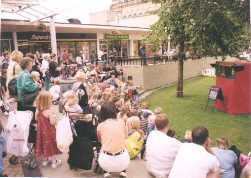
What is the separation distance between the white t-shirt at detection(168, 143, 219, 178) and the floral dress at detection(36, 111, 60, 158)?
2.14 metres

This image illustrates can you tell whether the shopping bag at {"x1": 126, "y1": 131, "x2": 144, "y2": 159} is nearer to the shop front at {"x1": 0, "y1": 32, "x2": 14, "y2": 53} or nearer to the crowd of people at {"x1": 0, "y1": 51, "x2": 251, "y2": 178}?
the crowd of people at {"x1": 0, "y1": 51, "x2": 251, "y2": 178}

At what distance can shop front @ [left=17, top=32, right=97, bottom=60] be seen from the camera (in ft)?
53.2

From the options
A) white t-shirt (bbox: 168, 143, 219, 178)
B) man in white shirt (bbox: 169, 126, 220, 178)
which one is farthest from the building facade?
white t-shirt (bbox: 168, 143, 219, 178)

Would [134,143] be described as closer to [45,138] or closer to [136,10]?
[45,138]

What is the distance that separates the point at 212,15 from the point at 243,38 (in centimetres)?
154

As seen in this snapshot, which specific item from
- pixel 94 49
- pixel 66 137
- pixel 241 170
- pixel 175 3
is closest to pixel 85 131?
pixel 66 137

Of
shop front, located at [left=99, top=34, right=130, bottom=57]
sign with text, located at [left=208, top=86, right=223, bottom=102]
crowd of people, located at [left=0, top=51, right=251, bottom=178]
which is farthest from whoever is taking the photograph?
shop front, located at [left=99, top=34, right=130, bottom=57]

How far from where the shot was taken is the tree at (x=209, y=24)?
8.23 m

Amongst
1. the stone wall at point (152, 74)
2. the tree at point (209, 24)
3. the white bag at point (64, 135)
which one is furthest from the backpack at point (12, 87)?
the stone wall at point (152, 74)

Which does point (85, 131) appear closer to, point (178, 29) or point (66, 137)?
point (66, 137)

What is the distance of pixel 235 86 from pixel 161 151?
5.53 metres

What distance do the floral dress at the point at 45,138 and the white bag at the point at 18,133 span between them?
175 millimetres

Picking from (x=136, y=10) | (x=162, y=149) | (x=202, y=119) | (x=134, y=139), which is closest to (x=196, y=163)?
(x=162, y=149)

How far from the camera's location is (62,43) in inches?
748
